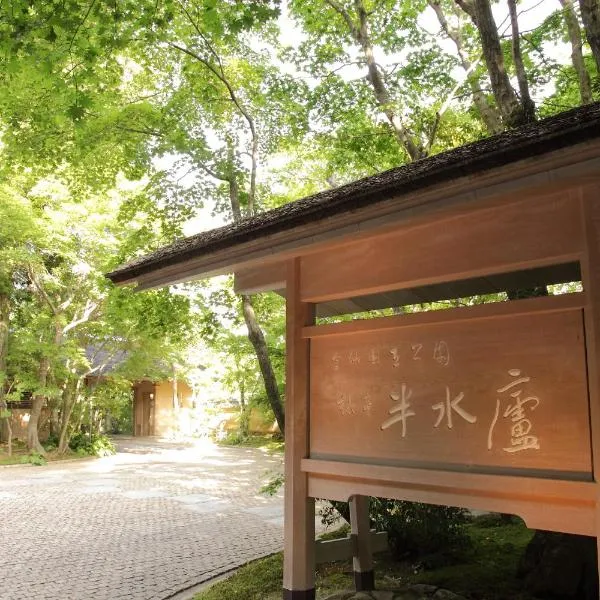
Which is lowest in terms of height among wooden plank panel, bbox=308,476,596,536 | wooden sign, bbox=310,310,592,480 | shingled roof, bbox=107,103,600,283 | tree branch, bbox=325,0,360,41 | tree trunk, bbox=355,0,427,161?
wooden plank panel, bbox=308,476,596,536

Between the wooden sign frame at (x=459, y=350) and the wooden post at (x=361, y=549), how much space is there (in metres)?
1.62

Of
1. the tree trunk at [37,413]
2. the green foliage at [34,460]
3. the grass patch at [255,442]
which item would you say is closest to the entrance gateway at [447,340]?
the tree trunk at [37,413]

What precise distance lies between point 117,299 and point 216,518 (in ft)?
15.5

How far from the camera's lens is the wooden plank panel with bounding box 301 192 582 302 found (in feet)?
10.7

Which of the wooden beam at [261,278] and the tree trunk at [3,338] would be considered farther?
the tree trunk at [3,338]

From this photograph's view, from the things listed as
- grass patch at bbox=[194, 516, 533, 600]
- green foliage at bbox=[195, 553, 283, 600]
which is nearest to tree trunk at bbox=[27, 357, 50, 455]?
grass patch at bbox=[194, 516, 533, 600]

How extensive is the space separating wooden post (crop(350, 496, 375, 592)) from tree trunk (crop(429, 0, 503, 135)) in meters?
4.88

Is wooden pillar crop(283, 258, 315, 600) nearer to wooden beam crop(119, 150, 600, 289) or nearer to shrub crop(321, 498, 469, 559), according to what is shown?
wooden beam crop(119, 150, 600, 289)

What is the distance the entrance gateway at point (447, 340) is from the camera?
301cm

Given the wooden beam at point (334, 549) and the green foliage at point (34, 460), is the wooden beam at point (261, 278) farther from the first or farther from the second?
the green foliage at point (34, 460)

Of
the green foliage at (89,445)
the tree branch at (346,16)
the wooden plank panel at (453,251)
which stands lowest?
the green foliage at (89,445)

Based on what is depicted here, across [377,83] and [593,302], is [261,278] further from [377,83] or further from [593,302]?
[377,83]

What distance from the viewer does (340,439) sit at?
4227mm

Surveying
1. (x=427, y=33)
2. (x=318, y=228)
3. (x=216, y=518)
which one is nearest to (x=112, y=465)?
(x=216, y=518)
